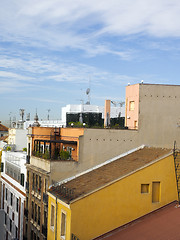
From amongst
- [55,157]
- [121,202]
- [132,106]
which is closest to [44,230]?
[55,157]

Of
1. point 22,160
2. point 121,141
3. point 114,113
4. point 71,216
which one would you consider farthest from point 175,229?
point 114,113

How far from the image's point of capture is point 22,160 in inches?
1700

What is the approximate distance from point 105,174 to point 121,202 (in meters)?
2.77

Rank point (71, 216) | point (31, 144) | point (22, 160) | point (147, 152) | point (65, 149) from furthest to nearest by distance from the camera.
A: point (22, 160) < point (31, 144) < point (65, 149) < point (147, 152) < point (71, 216)

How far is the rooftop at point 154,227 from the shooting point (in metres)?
23.2

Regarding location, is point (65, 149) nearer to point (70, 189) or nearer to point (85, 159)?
point (85, 159)

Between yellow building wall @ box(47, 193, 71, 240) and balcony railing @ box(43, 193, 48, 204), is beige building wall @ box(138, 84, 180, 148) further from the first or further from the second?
balcony railing @ box(43, 193, 48, 204)

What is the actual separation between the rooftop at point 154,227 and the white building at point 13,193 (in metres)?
17.4

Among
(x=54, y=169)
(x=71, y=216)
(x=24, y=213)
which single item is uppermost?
(x=54, y=169)

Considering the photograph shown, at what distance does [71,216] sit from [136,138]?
9.97 metres

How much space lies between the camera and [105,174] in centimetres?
2908

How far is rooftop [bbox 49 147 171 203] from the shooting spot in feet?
88.8

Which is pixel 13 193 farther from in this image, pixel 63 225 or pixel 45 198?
pixel 63 225

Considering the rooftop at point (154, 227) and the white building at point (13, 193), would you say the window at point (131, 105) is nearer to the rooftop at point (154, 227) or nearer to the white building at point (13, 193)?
the rooftop at point (154, 227)
